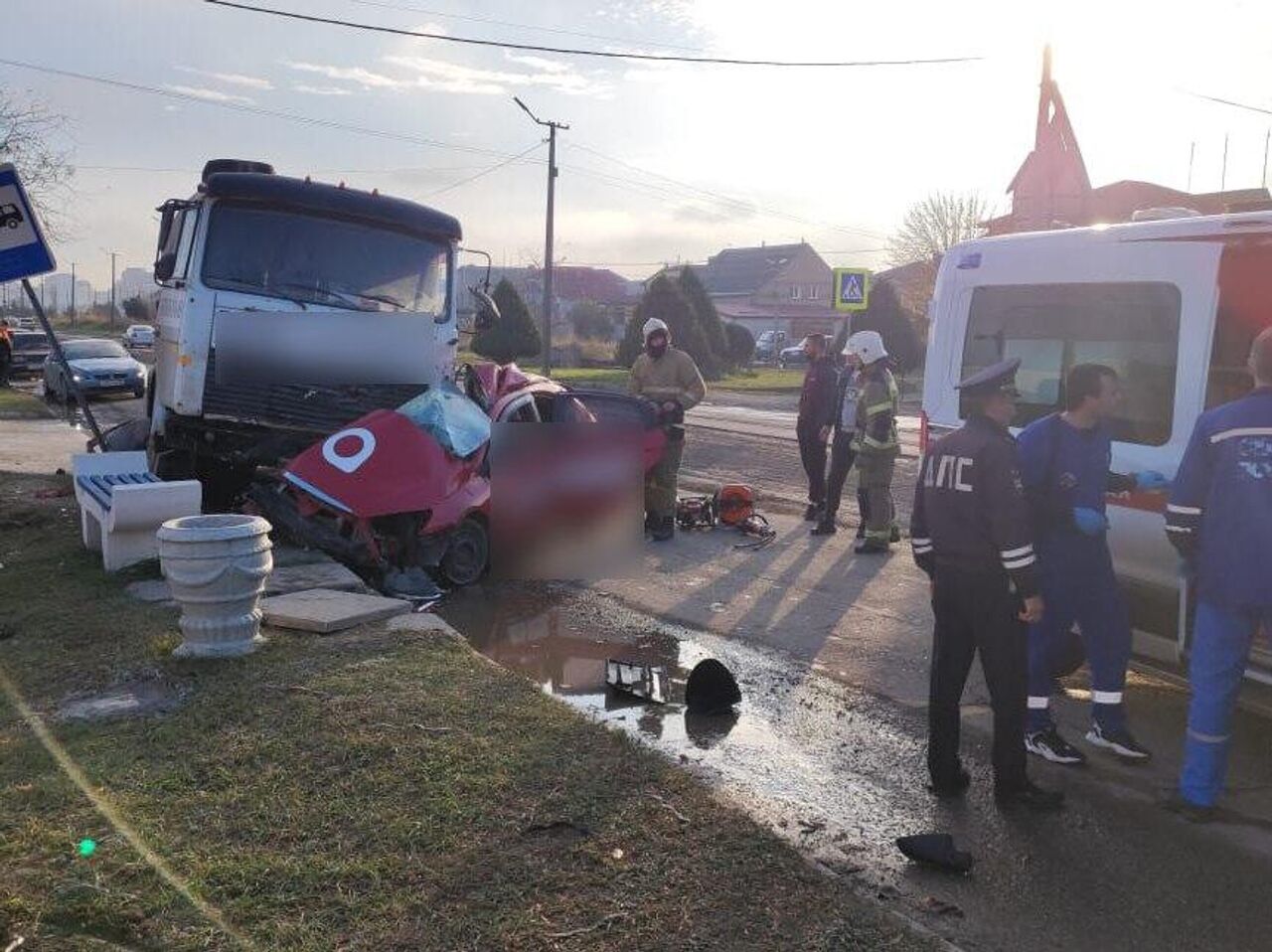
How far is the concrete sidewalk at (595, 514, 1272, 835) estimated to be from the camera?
4.60m

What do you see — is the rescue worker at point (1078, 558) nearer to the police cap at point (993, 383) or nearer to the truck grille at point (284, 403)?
the police cap at point (993, 383)

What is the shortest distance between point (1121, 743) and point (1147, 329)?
205 centimetres

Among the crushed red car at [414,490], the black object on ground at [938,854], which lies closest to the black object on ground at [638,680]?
the black object on ground at [938,854]

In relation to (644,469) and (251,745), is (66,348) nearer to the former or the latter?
(644,469)

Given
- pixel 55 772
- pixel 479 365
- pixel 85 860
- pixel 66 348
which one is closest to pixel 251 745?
pixel 55 772

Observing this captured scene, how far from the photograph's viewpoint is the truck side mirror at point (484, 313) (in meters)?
9.84

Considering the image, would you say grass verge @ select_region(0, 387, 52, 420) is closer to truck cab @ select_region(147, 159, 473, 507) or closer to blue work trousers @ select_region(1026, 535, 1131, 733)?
truck cab @ select_region(147, 159, 473, 507)

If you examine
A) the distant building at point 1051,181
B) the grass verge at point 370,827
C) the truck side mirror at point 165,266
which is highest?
the distant building at point 1051,181

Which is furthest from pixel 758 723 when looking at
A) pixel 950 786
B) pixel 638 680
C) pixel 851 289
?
pixel 851 289

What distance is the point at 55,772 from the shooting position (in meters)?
3.95

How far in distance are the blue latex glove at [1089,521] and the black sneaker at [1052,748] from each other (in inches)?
37.3

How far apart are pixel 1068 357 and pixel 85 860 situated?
5130mm

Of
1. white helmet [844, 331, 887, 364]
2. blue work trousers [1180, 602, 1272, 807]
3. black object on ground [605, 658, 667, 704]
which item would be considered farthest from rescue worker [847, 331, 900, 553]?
blue work trousers [1180, 602, 1272, 807]

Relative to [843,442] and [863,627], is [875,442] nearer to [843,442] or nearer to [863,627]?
[843,442]
